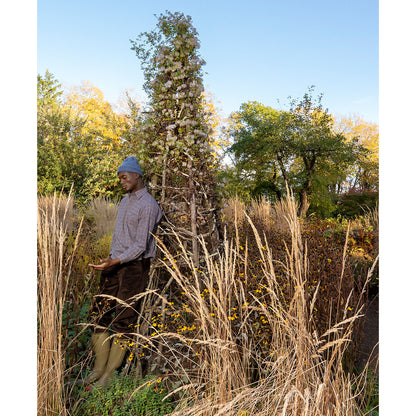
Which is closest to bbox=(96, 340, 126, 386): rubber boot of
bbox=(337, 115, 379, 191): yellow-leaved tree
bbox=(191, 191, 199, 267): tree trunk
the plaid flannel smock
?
the plaid flannel smock

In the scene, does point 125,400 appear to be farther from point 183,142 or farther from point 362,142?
point 362,142

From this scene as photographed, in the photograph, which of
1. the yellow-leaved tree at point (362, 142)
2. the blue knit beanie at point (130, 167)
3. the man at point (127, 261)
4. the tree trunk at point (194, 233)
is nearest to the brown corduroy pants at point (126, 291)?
the man at point (127, 261)

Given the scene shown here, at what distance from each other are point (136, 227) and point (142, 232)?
10cm

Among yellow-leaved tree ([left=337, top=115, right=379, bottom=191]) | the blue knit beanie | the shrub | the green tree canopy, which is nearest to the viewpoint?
the shrub

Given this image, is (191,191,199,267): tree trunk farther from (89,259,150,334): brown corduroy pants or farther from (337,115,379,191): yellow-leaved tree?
(337,115,379,191): yellow-leaved tree

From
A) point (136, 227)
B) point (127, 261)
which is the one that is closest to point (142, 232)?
point (136, 227)

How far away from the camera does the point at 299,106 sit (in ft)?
50.7

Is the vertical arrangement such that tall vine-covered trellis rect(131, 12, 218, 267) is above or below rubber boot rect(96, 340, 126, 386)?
above

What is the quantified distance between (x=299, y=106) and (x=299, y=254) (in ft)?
48.6

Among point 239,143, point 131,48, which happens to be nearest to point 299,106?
point 239,143

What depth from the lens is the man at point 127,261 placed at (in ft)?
7.68

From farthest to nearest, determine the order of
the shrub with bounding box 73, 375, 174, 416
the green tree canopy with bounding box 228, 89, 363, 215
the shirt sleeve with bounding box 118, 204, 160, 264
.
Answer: the green tree canopy with bounding box 228, 89, 363, 215
the shirt sleeve with bounding box 118, 204, 160, 264
the shrub with bounding box 73, 375, 174, 416

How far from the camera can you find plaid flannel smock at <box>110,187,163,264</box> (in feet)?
7.63
